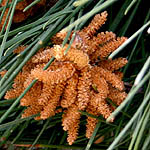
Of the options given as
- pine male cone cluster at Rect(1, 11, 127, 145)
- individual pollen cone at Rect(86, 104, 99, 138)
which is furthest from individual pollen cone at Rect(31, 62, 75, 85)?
individual pollen cone at Rect(86, 104, 99, 138)

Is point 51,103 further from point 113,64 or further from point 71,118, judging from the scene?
point 113,64

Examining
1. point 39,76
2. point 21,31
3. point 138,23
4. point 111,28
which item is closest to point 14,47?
point 21,31

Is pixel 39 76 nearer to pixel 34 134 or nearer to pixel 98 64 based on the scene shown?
pixel 98 64

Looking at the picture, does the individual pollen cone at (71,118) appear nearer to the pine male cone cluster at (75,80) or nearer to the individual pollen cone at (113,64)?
the pine male cone cluster at (75,80)

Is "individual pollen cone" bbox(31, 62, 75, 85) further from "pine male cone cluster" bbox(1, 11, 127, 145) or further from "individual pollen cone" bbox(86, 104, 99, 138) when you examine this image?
"individual pollen cone" bbox(86, 104, 99, 138)

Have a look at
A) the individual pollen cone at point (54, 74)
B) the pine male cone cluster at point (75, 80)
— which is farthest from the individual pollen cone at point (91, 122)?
the individual pollen cone at point (54, 74)

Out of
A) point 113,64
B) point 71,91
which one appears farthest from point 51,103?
point 113,64

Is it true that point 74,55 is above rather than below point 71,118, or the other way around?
above

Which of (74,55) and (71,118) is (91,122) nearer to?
(71,118)

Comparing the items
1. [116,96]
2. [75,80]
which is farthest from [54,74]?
[116,96]
